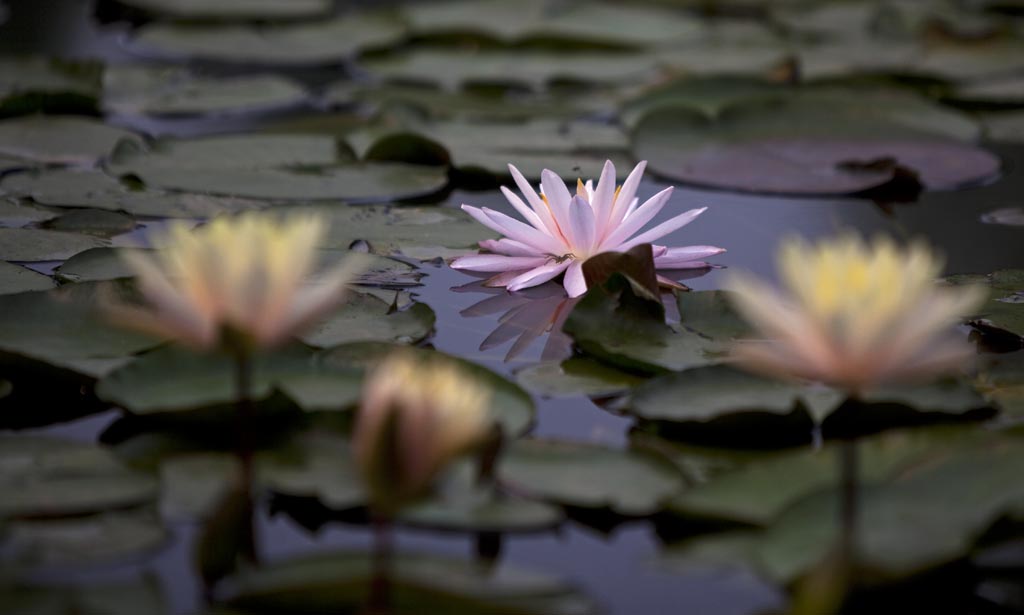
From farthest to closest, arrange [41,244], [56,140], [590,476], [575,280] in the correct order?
[56,140], [41,244], [575,280], [590,476]

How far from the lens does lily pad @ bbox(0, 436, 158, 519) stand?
1170 millimetres

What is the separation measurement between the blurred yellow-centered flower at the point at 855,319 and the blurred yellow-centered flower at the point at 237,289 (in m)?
0.42

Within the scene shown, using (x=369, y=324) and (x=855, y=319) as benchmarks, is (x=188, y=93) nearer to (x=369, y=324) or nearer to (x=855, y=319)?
(x=369, y=324)

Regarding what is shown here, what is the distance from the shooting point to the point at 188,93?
3.12 metres

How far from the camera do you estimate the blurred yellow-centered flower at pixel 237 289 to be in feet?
3.48

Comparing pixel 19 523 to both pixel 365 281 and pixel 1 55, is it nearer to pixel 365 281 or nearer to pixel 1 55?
pixel 365 281

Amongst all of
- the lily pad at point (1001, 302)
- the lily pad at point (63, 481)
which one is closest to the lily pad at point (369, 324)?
the lily pad at point (63, 481)

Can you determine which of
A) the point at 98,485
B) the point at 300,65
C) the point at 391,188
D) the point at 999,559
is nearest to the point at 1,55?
the point at 300,65

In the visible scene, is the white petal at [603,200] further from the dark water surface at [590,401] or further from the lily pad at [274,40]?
the lily pad at [274,40]

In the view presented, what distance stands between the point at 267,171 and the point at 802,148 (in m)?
1.21

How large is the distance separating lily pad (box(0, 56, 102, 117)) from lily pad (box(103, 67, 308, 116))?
6 cm

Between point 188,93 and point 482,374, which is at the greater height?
point 188,93

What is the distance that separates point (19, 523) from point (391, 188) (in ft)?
4.37

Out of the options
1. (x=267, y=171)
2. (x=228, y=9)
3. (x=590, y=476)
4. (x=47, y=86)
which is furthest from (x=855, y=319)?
(x=228, y=9)
